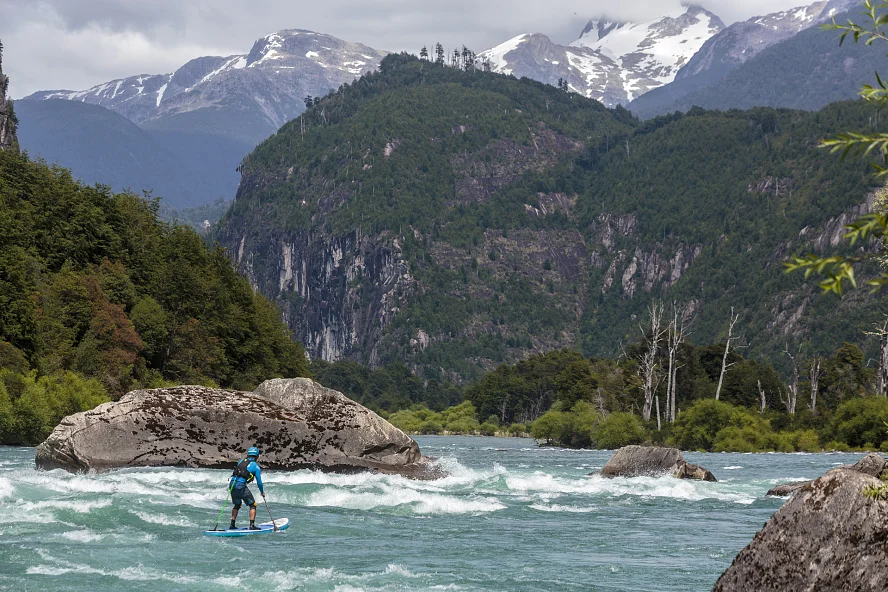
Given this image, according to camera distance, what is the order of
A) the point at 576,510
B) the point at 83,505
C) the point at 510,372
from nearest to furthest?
the point at 83,505, the point at 576,510, the point at 510,372

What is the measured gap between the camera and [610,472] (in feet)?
145

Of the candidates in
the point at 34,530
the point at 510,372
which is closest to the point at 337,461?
the point at 34,530

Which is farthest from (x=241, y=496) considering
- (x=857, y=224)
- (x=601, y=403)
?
(x=601, y=403)

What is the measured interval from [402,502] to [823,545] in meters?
17.9

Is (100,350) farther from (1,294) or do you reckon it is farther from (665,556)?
(665,556)

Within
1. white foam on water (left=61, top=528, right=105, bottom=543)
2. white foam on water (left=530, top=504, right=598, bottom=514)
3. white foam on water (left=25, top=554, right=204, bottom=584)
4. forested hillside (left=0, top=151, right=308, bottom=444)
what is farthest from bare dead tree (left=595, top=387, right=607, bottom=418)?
white foam on water (left=25, top=554, right=204, bottom=584)

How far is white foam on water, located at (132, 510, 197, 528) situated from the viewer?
24.7 m

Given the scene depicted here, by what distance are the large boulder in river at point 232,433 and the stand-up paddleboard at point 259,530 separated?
12382mm

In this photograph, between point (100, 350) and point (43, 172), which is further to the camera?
point (43, 172)

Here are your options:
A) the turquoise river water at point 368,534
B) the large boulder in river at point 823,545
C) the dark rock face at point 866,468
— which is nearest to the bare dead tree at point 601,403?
the turquoise river water at point 368,534

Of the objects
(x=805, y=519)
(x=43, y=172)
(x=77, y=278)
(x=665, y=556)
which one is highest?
(x=43, y=172)

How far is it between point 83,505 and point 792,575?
1741cm

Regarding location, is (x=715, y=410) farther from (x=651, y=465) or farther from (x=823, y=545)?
(x=823, y=545)

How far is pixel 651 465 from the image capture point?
43.8 m
